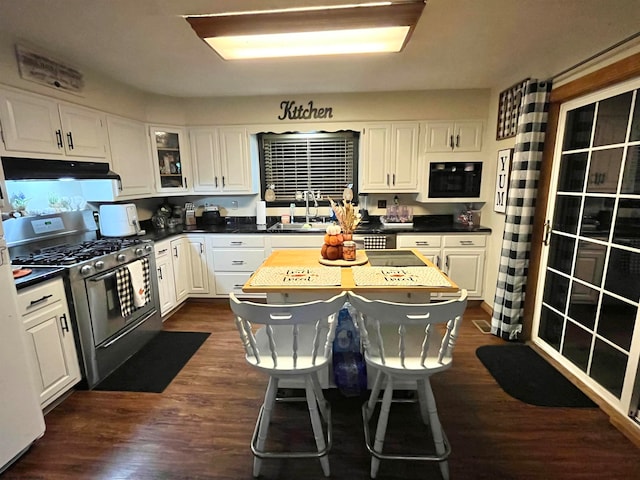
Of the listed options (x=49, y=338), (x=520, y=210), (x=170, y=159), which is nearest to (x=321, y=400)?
(x=49, y=338)

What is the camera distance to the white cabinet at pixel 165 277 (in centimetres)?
311

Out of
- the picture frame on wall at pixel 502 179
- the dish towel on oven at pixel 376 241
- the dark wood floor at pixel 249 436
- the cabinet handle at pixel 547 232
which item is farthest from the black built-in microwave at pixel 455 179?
the dark wood floor at pixel 249 436

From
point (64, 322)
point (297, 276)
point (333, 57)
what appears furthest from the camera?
point (333, 57)

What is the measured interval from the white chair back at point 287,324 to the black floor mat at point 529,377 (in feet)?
5.06

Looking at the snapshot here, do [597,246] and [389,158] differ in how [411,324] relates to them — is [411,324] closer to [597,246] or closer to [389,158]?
[597,246]

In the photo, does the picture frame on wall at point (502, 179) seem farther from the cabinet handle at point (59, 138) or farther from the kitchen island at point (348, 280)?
the cabinet handle at point (59, 138)

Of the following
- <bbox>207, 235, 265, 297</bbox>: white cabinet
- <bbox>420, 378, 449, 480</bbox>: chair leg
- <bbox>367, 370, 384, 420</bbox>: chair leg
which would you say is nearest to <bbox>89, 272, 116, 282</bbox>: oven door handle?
<bbox>207, 235, 265, 297</bbox>: white cabinet

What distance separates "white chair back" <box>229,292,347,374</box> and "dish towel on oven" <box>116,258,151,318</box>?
1.48 m

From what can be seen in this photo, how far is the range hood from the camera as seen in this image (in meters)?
2.04

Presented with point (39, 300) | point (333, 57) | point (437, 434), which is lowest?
point (437, 434)

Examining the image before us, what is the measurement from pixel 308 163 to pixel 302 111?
2.01 ft

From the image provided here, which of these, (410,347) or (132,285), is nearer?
(410,347)

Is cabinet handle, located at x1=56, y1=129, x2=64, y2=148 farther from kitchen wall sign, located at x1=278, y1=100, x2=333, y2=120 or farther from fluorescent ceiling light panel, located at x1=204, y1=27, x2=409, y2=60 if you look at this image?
kitchen wall sign, located at x1=278, y1=100, x2=333, y2=120

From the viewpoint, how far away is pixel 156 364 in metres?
2.51
